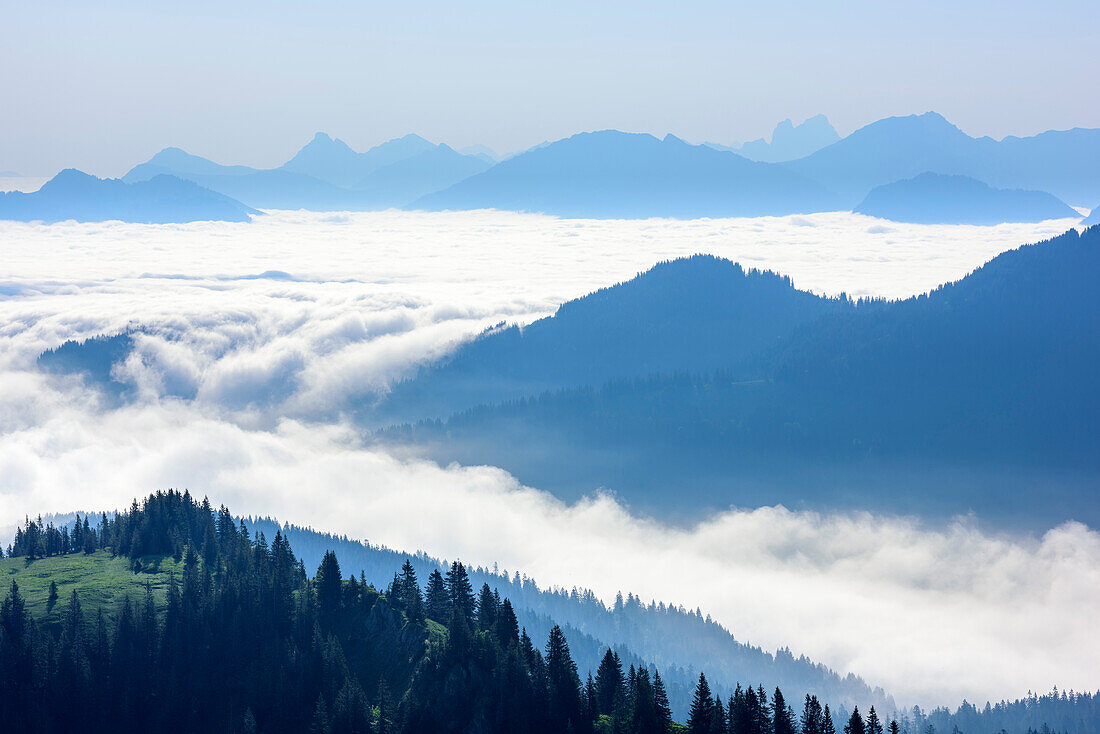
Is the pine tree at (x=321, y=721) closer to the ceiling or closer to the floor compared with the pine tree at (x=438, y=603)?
closer to the floor

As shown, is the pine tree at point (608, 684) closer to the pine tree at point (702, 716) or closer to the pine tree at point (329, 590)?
the pine tree at point (702, 716)

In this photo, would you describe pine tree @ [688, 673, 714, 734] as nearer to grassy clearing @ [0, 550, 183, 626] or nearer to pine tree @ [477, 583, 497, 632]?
pine tree @ [477, 583, 497, 632]

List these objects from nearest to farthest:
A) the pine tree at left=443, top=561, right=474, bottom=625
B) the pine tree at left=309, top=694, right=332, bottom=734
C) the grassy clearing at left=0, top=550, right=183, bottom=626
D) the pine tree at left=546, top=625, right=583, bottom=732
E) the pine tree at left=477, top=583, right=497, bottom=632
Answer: the pine tree at left=546, top=625, right=583, bottom=732
the pine tree at left=309, top=694, right=332, bottom=734
the pine tree at left=477, top=583, right=497, bottom=632
the grassy clearing at left=0, top=550, right=183, bottom=626
the pine tree at left=443, top=561, right=474, bottom=625

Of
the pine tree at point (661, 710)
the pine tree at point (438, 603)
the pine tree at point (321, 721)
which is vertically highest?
the pine tree at point (438, 603)

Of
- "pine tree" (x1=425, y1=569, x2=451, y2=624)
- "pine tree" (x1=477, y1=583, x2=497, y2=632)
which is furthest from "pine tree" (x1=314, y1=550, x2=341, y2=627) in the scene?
"pine tree" (x1=477, y1=583, x2=497, y2=632)

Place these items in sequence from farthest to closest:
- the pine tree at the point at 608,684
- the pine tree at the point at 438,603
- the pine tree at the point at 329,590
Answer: the pine tree at the point at 438,603 → the pine tree at the point at 329,590 → the pine tree at the point at 608,684

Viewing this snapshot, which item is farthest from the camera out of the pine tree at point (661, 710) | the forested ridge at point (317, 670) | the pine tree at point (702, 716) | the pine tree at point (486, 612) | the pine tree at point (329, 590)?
the pine tree at point (329, 590)

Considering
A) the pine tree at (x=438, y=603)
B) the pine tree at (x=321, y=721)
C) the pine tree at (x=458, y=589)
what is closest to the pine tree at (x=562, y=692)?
the pine tree at (x=458, y=589)

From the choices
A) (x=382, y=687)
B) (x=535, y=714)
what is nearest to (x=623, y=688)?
(x=535, y=714)
